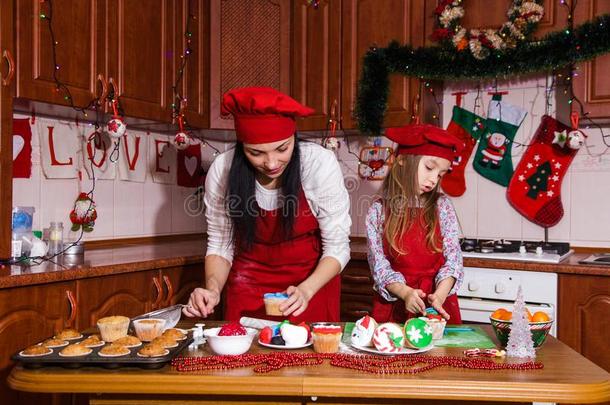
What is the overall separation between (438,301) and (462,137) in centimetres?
171

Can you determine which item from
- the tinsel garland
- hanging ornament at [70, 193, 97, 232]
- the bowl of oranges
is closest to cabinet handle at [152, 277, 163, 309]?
hanging ornament at [70, 193, 97, 232]

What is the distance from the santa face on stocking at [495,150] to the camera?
10.9 feet

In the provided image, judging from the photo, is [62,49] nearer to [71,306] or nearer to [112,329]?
[71,306]

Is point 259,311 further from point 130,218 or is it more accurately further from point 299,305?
point 130,218

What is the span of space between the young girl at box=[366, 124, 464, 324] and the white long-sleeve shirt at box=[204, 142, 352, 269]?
228 millimetres

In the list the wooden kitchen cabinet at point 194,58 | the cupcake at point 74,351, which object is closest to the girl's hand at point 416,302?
the cupcake at point 74,351

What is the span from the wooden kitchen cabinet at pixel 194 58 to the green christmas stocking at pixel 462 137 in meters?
1.37

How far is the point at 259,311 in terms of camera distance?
2025 millimetres

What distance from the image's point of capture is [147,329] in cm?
140

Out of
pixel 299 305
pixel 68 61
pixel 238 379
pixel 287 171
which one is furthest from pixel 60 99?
pixel 238 379

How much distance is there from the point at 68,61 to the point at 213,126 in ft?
3.32

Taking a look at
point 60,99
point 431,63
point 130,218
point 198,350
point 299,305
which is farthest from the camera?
point 130,218

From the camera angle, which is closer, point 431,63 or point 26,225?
point 26,225

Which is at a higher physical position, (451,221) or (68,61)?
(68,61)
